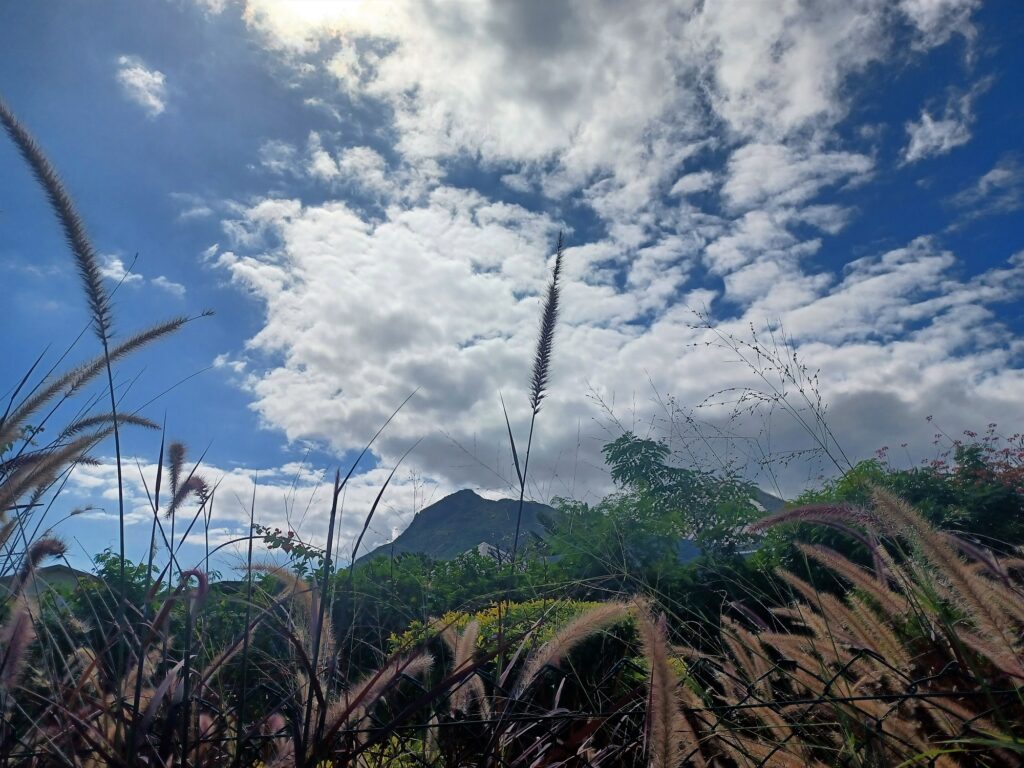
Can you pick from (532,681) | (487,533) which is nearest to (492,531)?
(487,533)

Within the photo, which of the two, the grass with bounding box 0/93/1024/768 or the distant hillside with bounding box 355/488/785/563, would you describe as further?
the distant hillside with bounding box 355/488/785/563

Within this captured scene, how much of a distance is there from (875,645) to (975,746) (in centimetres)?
25

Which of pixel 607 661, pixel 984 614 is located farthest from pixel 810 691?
pixel 607 661

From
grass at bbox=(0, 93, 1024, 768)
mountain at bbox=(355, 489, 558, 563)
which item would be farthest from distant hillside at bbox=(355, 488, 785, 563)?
grass at bbox=(0, 93, 1024, 768)

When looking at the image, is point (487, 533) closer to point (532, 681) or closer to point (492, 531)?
point (492, 531)

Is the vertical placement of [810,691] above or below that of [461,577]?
below

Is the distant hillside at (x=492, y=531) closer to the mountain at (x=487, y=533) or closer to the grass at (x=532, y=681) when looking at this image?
the mountain at (x=487, y=533)

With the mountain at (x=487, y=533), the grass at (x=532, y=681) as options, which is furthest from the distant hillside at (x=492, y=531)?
the grass at (x=532, y=681)

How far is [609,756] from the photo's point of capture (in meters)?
1.53

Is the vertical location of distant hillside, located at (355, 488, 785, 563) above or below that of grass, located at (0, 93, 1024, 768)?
above

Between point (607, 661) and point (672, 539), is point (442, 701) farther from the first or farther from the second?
point (672, 539)

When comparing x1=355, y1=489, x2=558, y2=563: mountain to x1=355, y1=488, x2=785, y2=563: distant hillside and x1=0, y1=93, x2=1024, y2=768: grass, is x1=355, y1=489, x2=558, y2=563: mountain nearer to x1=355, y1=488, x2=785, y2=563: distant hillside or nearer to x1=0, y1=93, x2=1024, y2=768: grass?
x1=355, y1=488, x2=785, y2=563: distant hillside

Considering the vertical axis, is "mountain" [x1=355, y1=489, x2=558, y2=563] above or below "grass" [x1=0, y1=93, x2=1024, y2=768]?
above

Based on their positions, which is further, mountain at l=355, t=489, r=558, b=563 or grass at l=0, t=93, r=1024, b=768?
mountain at l=355, t=489, r=558, b=563
